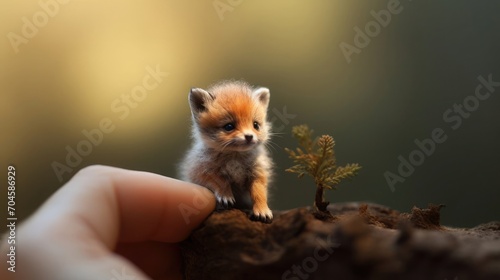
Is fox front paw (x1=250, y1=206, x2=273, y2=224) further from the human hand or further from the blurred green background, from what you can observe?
the blurred green background

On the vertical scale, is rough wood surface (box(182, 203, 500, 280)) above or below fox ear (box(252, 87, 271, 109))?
below

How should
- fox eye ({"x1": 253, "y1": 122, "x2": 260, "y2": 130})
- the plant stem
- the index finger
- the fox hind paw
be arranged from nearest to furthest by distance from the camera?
the index finger < the fox hind paw < the plant stem < fox eye ({"x1": 253, "y1": 122, "x2": 260, "y2": 130})

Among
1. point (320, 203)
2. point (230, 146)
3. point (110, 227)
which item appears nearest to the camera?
point (110, 227)

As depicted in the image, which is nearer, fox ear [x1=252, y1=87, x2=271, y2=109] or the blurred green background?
fox ear [x1=252, y1=87, x2=271, y2=109]

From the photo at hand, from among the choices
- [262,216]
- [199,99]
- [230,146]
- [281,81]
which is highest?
[281,81]

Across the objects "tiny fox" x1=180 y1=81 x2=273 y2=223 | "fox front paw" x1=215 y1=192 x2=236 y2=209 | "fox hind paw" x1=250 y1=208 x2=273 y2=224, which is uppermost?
"tiny fox" x1=180 y1=81 x2=273 y2=223

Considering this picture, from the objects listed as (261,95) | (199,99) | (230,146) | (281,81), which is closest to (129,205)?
(230,146)

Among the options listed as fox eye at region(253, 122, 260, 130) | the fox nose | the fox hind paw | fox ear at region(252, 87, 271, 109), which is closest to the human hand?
the fox hind paw

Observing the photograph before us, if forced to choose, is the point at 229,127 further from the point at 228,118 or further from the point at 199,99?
the point at 199,99
